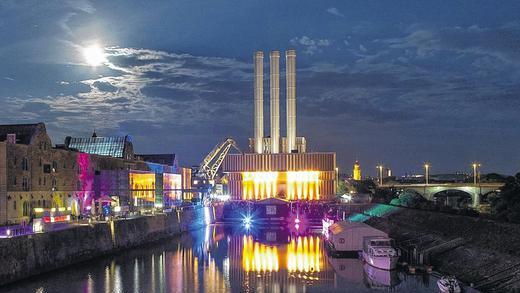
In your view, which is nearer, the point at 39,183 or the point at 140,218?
the point at 39,183

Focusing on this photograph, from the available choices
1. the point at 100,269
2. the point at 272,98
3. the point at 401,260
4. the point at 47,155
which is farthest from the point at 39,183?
the point at 272,98

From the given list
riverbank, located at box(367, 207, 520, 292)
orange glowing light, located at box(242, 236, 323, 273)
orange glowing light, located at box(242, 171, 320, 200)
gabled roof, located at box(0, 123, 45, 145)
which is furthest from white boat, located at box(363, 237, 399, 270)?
orange glowing light, located at box(242, 171, 320, 200)

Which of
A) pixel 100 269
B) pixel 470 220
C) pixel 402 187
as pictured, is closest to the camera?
pixel 100 269

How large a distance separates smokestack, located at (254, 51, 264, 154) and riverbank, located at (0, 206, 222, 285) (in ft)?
192

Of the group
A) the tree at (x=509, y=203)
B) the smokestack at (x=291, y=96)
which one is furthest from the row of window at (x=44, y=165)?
the smokestack at (x=291, y=96)

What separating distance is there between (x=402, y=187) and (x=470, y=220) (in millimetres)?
107971

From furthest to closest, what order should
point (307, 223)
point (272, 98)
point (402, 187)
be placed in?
point (402, 187) → point (272, 98) → point (307, 223)

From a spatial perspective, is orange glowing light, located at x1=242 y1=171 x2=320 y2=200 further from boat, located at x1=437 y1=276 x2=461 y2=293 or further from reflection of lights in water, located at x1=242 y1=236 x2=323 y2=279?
boat, located at x1=437 y1=276 x2=461 y2=293

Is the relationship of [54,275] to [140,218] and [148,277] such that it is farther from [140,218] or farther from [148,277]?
[140,218]

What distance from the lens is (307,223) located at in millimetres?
117312

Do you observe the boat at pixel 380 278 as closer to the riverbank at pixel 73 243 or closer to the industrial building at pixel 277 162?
the riverbank at pixel 73 243

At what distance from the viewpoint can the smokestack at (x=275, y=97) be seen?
147m

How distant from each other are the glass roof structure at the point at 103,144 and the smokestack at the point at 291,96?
158 ft

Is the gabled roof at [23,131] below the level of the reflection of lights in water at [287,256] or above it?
above
